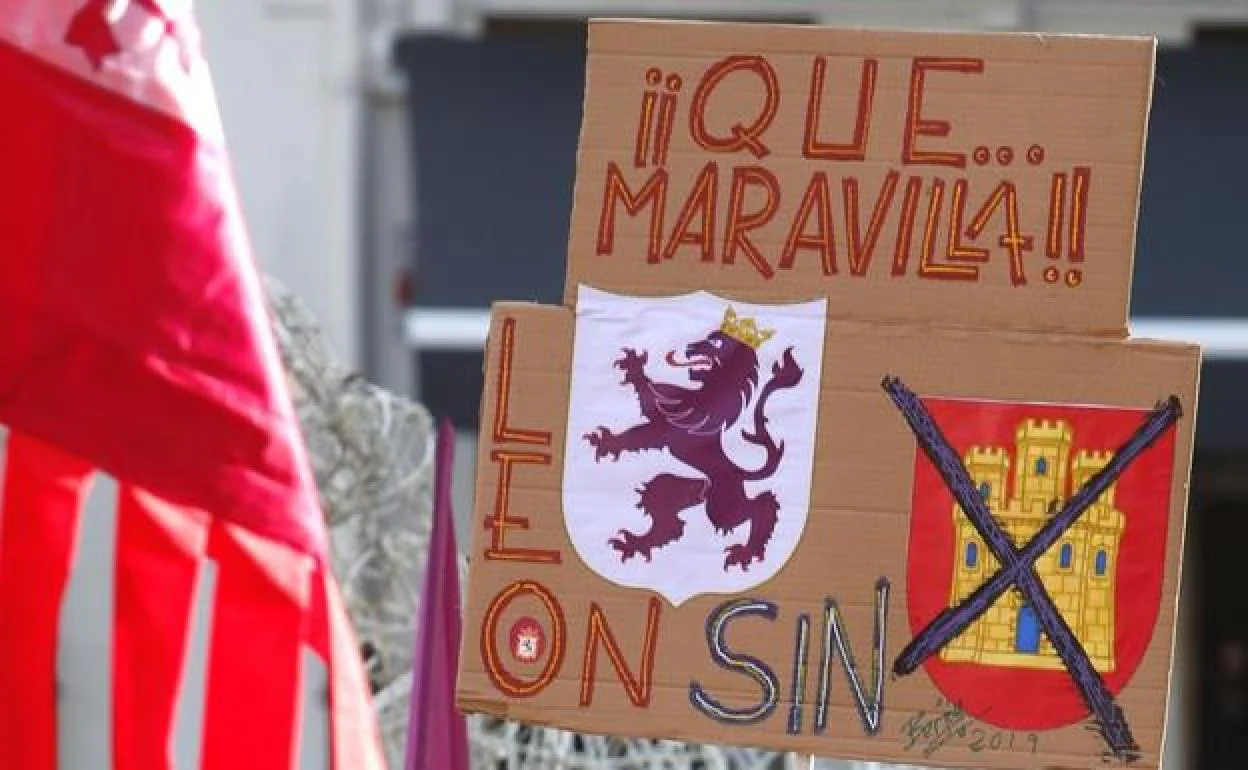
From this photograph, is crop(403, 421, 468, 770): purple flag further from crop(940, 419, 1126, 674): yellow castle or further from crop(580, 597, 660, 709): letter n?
crop(940, 419, 1126, 674): yellow castle

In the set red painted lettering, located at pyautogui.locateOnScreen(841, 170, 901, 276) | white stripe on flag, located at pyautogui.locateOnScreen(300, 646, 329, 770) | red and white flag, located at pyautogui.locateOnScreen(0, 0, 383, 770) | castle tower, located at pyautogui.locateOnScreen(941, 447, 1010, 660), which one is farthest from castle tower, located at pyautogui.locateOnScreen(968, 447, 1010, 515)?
white stripe on flag, located at pyautogui.locateOnScreen(300, 646, 329, 770)

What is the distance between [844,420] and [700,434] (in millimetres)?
188

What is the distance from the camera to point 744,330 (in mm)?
3676

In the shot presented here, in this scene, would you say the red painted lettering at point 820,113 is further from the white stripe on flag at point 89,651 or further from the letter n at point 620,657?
the white stripe on flag at point 89,651

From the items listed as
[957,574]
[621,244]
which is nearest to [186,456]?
[621,244]

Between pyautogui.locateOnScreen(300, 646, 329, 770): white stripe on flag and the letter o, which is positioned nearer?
the letter o

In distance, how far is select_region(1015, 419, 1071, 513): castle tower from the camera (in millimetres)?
3594

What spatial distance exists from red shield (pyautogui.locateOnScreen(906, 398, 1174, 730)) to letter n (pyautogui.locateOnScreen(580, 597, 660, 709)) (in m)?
0.33

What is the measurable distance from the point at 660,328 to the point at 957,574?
19.6 inches

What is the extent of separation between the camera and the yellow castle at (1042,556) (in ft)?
11.7

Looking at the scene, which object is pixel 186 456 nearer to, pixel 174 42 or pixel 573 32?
pixel 174 42

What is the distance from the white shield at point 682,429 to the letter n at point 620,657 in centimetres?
5

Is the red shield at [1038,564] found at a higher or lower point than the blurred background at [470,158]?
lower
